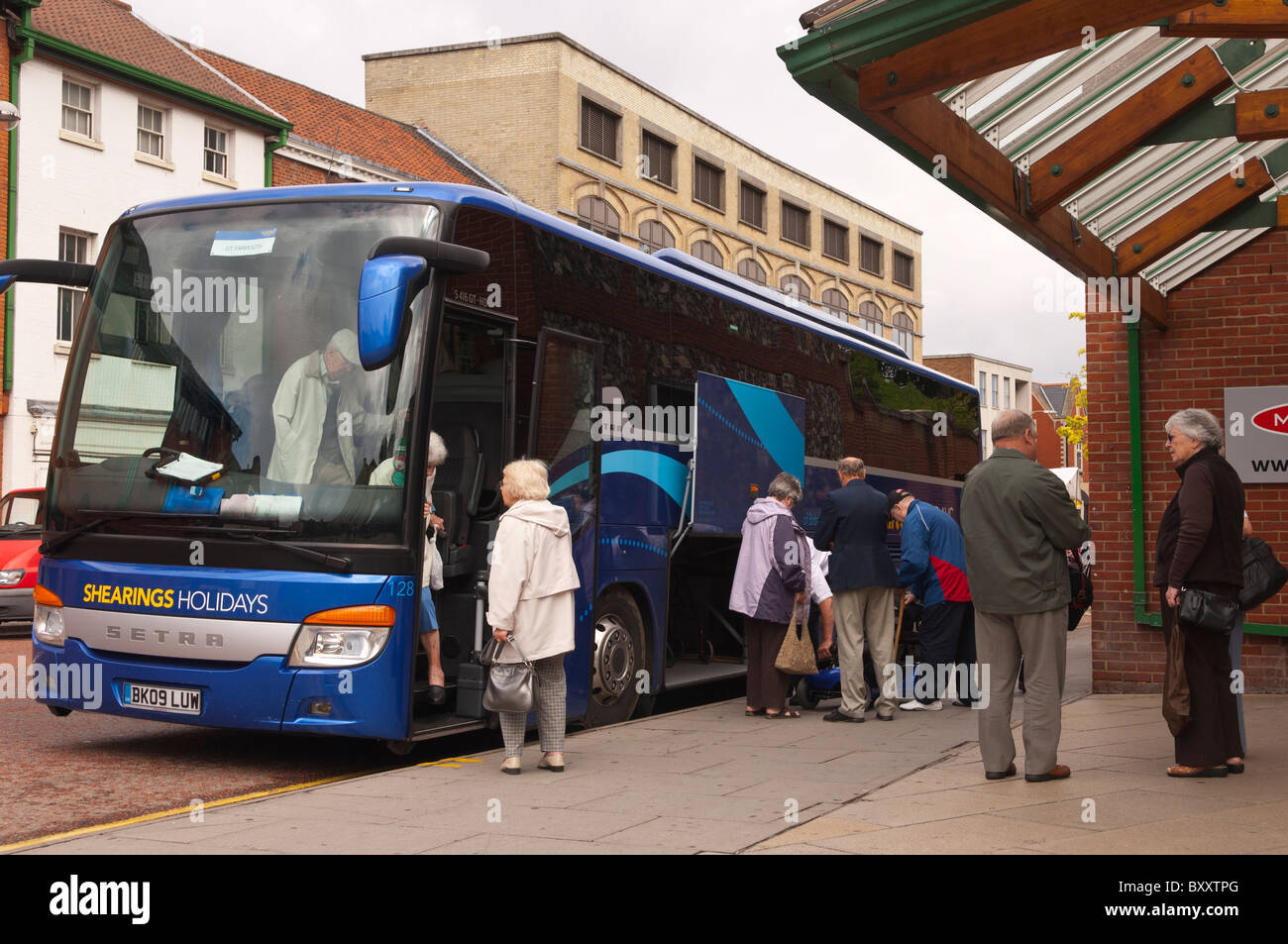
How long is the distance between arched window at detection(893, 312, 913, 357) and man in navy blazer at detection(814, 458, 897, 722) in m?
55.2

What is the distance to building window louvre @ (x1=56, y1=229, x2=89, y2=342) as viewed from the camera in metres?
27.0

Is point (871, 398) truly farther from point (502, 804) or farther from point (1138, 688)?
point (502, 804)

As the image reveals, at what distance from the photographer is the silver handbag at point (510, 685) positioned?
7.68 m

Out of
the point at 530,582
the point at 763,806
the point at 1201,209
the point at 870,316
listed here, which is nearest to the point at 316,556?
the point at 530,582

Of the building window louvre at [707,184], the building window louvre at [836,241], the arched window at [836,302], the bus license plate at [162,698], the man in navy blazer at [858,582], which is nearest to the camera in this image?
the bus license plate at [162,698]

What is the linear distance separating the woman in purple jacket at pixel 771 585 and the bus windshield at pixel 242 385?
→ 373 cm

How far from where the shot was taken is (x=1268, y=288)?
37.8 feet

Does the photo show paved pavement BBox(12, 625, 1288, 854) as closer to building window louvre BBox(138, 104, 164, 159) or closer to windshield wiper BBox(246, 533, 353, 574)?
windshield wiper BBox(246, 533, 353, 574)

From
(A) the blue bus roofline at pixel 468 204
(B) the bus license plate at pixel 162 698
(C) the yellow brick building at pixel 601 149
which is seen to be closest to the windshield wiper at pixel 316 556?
(B) the bus license plate at pixel 162 698

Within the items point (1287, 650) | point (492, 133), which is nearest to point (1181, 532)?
point (1287, 650)

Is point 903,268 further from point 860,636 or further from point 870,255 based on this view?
point 860,636

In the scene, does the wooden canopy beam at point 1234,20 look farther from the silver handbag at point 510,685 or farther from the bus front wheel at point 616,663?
the bus front wheel at point 616,663

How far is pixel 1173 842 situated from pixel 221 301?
5.60 m

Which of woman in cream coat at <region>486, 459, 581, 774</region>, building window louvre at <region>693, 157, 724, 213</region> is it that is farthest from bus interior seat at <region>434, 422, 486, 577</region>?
building window louvre at <region>693, 157, 724, 213</region>
